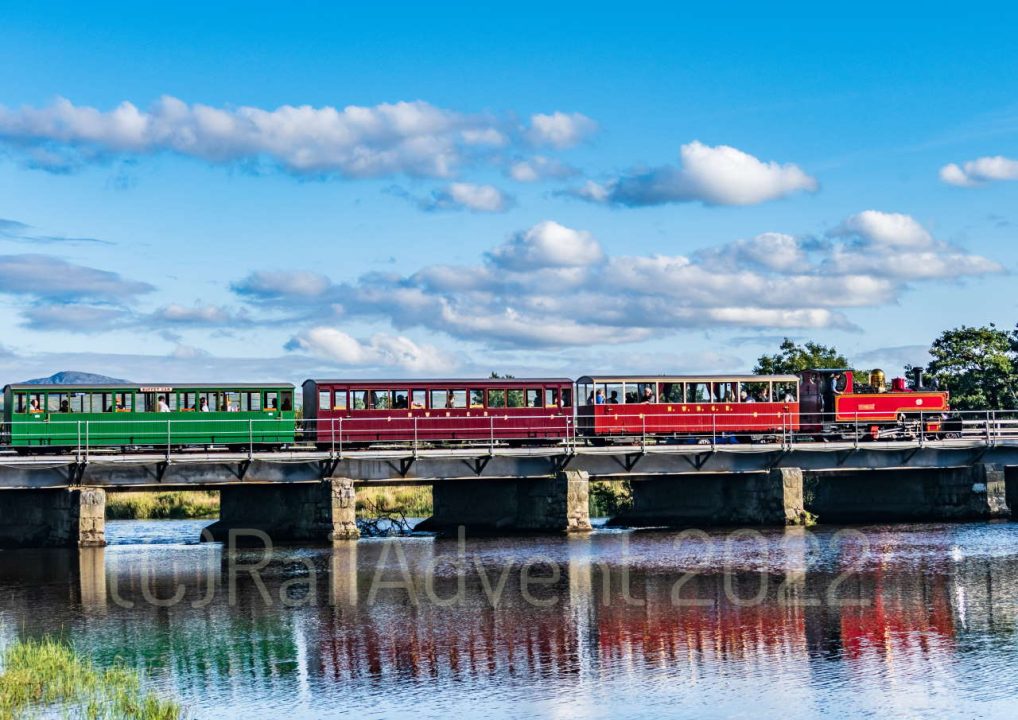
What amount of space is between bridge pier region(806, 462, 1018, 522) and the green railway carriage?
25.5 metres

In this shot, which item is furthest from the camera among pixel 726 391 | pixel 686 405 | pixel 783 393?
pixel 783 393

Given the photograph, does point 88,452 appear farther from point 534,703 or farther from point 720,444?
point 534,703

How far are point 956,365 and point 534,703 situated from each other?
7004 centimetres

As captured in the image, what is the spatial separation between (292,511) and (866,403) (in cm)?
2795

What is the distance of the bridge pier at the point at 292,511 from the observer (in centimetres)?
4872

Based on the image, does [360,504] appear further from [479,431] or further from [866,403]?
[866,403]

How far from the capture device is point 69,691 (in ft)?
75.0

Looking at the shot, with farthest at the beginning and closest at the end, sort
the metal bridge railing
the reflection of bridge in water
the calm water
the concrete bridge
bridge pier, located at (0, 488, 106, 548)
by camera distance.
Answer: the metal bridge railing < the concrete bridge < bridge pier, located at (0, 488, 106, 548) < the reflection of bridge in water < the calm water

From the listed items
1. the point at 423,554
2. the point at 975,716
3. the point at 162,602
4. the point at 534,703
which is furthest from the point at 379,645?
the point at 423,554

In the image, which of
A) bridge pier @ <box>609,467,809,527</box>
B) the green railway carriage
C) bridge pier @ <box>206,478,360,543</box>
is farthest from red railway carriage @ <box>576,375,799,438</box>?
A: the green railway carriage

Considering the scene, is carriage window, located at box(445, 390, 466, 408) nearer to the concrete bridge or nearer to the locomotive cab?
the concrete bridge

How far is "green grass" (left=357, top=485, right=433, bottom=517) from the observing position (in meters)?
65.9

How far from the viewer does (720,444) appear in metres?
55.3

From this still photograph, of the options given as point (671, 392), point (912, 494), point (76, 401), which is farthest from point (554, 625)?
point (912, 494)
